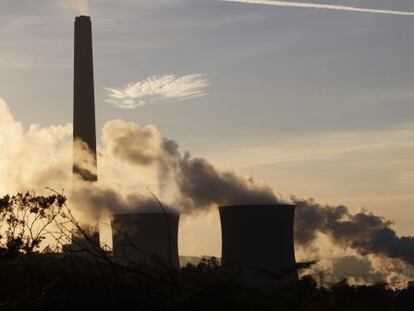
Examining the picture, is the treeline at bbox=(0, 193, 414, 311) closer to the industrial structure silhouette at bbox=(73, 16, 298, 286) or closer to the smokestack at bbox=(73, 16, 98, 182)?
the industrial structure silhouette at bbox=(73, 16, 298, 286)

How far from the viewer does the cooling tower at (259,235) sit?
34.3 meters

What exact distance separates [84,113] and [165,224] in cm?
1486

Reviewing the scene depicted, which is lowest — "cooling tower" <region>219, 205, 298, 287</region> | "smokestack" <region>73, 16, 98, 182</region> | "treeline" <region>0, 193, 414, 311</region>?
"treeline" <region>0, 193, 414, 311</region>

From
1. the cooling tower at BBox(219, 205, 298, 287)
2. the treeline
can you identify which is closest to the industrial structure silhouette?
the cooling tower at BBox(219, 205, 298, 287)

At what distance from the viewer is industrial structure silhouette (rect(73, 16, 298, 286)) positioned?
3434 cm

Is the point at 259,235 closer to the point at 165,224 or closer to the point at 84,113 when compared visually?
the point at 165,224

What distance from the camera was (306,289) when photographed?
5.72 metres

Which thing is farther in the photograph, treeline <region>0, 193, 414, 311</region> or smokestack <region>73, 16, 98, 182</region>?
smokestack <region>73, 16, 98, 182</region>

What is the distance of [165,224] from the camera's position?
39031mm

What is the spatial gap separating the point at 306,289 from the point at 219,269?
592 millimetres

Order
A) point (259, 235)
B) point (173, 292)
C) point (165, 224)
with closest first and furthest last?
point (173, 292), point (259, 235), point (165, 224)

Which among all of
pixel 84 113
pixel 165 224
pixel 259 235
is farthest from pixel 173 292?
pixel 84 113

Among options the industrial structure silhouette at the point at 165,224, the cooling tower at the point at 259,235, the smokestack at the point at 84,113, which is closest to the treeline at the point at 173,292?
the industrial structure silhouette at the point at 165,224

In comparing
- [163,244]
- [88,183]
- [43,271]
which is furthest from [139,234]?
[43,271]
